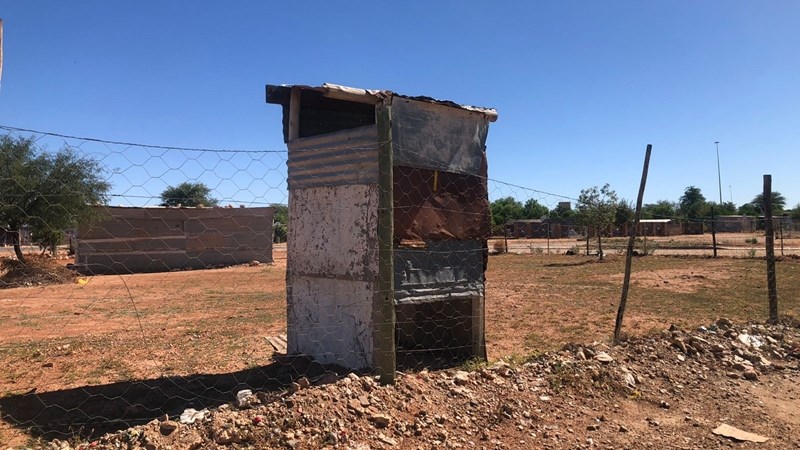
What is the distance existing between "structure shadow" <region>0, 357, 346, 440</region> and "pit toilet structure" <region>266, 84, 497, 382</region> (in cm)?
47

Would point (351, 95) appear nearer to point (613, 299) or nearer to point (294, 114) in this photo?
point (294, 114)

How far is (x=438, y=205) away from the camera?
18.4 feet

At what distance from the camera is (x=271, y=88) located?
5.54m

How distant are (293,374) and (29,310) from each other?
9.75 metres

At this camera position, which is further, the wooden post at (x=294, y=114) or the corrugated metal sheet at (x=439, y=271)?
the wooden post at (x=294, y=114)

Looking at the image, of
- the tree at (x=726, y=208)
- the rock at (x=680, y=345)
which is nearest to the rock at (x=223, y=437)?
the rock at (x=680, y=345)

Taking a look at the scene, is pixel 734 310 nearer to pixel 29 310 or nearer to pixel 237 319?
pixel 237 319

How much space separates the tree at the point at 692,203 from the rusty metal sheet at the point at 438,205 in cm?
7409

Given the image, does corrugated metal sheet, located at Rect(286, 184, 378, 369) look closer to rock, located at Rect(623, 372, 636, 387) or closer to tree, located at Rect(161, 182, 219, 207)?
tree, located at Rect(161, 182, 219, 207)

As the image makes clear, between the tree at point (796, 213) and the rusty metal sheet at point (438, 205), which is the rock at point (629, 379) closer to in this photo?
the rusty metal sheet at point (438, 205)

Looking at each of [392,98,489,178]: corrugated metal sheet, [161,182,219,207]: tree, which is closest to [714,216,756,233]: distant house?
[161,182,219,207]: tree

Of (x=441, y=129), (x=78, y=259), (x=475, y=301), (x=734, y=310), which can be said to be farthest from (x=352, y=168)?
(x=78, y=259)

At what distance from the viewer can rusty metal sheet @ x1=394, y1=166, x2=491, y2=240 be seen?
17.3ft

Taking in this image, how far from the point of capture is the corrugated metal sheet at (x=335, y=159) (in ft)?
16.4
